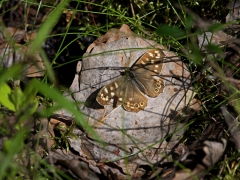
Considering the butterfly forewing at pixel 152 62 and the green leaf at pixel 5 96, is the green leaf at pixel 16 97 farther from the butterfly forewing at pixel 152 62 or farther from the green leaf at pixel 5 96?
the butterfly forewing at pixel 152 62

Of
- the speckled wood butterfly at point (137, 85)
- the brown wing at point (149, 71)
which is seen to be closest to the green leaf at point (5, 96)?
the speckled wood butterfly at point (137, 85)

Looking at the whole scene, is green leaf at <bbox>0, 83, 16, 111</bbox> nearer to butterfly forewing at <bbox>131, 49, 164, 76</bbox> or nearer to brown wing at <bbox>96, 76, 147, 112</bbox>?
brown wing at <bbox>96, 76, 147, 112</bbox>

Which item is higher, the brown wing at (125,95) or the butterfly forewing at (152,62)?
the butterfly forewing at (152,62)

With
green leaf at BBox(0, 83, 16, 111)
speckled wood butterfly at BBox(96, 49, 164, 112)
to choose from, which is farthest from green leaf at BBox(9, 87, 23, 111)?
speckled wood butterfly at BBox(96, 49, 164, 112)

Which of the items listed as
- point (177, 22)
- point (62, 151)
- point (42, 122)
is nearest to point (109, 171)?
point (62, 151)

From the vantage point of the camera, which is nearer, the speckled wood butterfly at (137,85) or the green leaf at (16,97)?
the green leaf at (16,97)

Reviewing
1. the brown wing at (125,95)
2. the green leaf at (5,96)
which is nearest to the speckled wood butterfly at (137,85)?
the brown wing at (125,95)

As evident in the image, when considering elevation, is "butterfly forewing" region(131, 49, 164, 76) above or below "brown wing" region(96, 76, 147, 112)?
above

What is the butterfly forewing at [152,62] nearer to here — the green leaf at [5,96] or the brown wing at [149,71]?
the brown wing at [149,71]

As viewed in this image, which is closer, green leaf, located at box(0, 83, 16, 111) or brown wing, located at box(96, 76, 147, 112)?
green leaf, located at box(0, 83, 16, 111)
